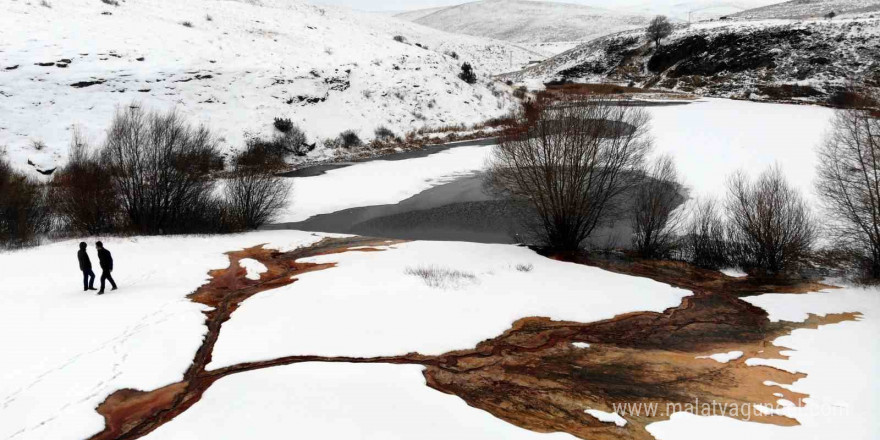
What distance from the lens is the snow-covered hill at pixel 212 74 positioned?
29.7 meters

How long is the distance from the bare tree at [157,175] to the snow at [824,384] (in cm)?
2117

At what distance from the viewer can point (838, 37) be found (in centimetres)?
5012

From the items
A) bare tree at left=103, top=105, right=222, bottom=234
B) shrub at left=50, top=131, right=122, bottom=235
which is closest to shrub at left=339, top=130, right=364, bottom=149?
bare tree at left=103, top=105, right=222, bottom=234

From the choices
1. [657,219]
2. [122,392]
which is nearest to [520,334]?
[122,392]

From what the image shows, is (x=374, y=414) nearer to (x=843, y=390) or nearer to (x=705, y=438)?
(x=705, y=438)

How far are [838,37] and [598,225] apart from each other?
51.0 m

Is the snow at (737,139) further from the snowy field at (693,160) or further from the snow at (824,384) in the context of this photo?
the snow at (824,384)

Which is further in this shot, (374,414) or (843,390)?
(843,390)

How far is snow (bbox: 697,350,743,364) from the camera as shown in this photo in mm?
8891

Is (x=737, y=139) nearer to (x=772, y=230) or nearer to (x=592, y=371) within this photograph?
(x=772, y=230)

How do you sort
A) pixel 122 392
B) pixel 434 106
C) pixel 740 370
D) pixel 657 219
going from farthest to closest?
pixel 434 106 → pixel 657 219 → pixel 740 370 → pixel 122 392

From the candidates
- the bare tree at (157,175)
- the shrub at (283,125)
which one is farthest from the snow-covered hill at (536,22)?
the bare tree at (157,175)

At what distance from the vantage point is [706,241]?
1723cm

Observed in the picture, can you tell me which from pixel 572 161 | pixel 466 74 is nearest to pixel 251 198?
pixel 572 161
